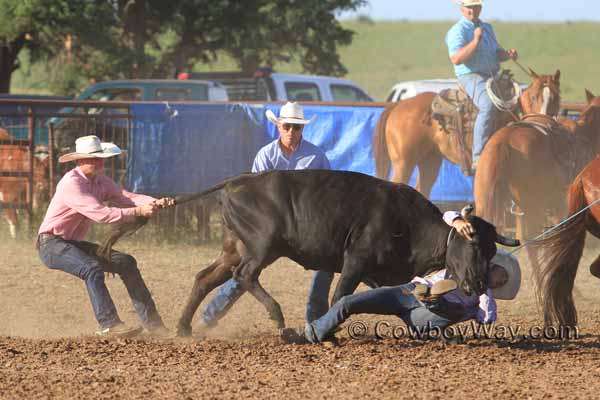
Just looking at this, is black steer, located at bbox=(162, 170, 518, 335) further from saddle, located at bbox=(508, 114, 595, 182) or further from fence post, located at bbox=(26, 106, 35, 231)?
fence post, located at bbox=(26, 106, 35, 231)

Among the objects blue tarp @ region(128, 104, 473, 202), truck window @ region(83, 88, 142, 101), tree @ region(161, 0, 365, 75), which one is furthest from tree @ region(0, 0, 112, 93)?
blue tarp @ region(128, 104, 473, 202)

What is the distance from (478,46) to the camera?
1109 cm

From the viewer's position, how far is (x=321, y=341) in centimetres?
641

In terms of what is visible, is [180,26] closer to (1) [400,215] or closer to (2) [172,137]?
(2) [172,137]

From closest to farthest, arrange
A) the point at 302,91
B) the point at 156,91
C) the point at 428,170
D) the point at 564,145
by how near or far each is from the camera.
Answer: the point at 564,145 < the point at 428,170 < the point at 156,91 < the point at 302,91

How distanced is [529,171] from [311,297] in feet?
12.7

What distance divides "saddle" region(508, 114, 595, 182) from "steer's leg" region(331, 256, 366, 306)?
453 cm

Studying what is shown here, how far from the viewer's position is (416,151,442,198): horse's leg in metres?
12.3

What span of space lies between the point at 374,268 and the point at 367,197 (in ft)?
1.44

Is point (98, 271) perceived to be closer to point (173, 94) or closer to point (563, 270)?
point (563, 270)

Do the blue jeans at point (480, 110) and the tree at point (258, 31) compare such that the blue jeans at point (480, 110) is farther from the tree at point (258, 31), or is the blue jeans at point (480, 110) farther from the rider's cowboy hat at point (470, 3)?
the tree at point (258, 31)

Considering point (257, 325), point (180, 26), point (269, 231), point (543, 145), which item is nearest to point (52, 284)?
point (257, 325)

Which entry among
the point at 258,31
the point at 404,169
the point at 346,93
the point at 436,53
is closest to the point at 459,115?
the point at 404,169

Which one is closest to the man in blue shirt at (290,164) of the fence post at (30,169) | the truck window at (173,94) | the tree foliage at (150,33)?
the fence post at (30,169)
